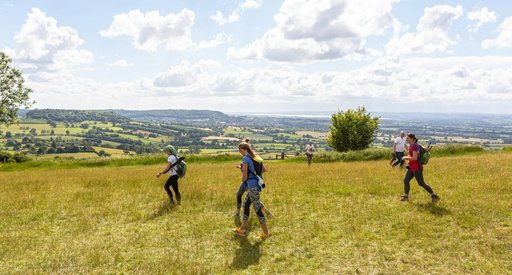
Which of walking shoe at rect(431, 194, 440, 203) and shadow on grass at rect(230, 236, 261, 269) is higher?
walking shoe at rect(431, 194, 440, 203)

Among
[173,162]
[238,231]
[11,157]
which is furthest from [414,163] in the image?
[11,157]

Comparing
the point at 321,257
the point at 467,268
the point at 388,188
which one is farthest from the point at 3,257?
the point at 388,188

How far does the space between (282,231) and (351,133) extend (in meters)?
41.4

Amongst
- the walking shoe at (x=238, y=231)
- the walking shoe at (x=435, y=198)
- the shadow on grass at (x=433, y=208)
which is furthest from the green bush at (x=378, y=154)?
the walking shoe at (x=238, y=231)

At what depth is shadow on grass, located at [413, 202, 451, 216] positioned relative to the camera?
1078 cm

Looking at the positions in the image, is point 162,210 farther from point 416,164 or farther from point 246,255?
point 416,164

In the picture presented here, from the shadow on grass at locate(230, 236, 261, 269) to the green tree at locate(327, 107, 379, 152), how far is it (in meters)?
41.5

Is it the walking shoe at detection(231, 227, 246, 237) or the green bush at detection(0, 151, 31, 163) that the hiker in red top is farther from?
the green bush at detection(0, 151, 31, 163)

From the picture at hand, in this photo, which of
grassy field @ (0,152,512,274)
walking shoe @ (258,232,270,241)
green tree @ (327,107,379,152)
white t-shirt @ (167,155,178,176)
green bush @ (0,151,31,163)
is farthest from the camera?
green tree @ (327,107,379,152)

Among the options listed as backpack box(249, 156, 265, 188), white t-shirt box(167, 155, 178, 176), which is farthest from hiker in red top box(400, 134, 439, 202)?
white t-shirt box(167, 155, 178, 176)

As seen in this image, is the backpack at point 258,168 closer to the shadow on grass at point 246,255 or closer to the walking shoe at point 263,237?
the walking shoe at point 263,237

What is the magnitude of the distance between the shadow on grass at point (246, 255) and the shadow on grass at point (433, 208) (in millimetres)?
5587

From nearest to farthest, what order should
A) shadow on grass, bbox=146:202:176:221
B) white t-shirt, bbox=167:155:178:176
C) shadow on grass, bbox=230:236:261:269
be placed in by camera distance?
shadow on grass, bbox=230:236:261:269, shadow on grass, bbox=146:202:176:221, white t-shirt, bbox=167:155:178:176

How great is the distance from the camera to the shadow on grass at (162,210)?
12.3 metres
